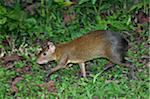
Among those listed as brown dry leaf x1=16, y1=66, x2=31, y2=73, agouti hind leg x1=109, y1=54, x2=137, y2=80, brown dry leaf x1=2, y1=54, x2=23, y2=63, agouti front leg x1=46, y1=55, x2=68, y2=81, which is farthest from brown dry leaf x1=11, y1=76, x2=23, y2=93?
agouti hind leg x1=109, y1=54, x2=137, y2=80

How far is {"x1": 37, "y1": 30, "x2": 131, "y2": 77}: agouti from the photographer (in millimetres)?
7758

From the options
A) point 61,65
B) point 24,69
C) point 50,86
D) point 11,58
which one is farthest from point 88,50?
point 11,58

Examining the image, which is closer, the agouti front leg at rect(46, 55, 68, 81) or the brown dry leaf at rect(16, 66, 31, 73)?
the agouti front leg at rect(46, 55, 68, 81)

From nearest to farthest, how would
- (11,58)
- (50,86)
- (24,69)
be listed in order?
1. (50,86)
2. (24,69)
3. (11,58)

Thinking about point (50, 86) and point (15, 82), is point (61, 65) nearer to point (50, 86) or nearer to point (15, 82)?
point (50, 86)

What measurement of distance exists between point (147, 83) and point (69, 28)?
2.05 metres

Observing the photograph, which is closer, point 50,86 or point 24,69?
point 50,86

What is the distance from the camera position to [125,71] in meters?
8.01

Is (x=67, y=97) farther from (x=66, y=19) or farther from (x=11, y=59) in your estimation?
(x=66, y=19)

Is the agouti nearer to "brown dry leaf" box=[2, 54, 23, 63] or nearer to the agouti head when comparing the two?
the agouti head

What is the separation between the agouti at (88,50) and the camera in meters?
7.76

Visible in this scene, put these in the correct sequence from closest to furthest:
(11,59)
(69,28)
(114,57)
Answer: (114,57) < (11,59) < (69,28)

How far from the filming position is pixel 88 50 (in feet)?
25.9

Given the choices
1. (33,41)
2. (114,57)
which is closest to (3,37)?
(33,41)
